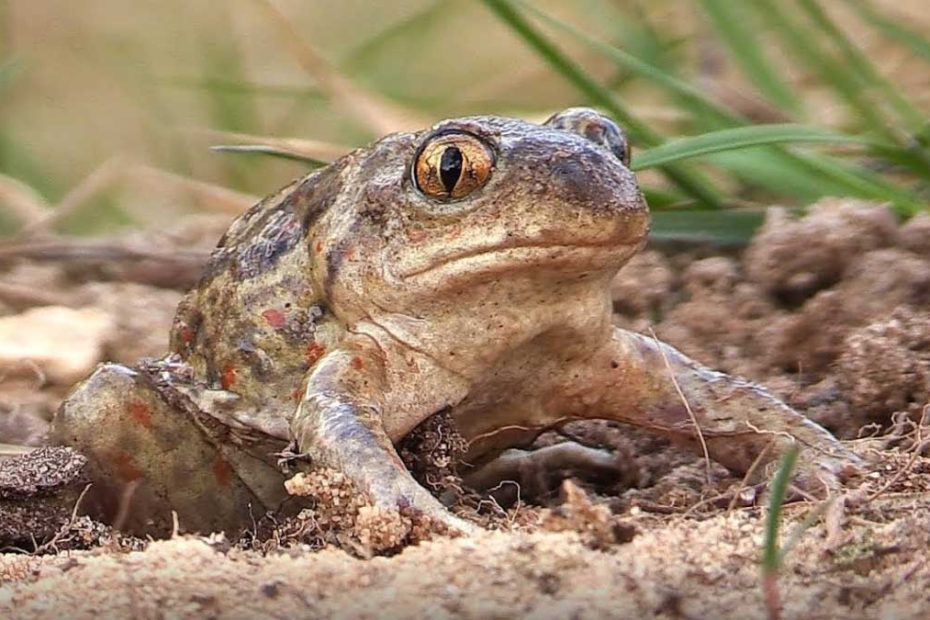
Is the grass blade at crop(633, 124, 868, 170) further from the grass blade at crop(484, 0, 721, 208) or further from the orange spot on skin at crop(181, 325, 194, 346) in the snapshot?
the orange spot on skin at crop(181, 325, 194, 346)

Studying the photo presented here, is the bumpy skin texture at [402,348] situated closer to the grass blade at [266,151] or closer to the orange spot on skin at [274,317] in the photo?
the orange spot on skin at [274,317]

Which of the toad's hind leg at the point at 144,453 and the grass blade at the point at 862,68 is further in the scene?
the grass blade at the point at 862,68

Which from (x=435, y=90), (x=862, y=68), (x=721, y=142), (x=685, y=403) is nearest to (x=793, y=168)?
(x=862, y=68)

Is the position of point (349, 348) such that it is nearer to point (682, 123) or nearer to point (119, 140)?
point (682, 123)

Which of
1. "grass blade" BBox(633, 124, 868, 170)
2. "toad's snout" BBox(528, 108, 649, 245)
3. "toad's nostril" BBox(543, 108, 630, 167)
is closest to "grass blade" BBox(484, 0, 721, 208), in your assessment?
"grass blade" BBox(633, 124, 868, 170)

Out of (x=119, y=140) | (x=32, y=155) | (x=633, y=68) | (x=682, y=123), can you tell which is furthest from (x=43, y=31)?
(x=633, y=68)

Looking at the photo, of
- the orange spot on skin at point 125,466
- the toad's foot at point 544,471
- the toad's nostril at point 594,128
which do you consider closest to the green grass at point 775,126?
the toad's nostril at point 594,128
